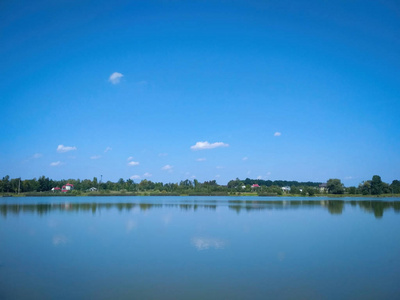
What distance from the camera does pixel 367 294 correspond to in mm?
7816

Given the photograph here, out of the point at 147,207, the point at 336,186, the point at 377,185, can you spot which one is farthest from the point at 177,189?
the point at 147,207

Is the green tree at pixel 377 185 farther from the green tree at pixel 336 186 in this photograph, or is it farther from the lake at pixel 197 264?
the lake at pixel 197 264

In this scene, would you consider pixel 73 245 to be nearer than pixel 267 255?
No

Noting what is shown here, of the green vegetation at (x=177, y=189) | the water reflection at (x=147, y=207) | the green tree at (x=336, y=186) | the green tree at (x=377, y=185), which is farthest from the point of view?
the green tree at (x=377, y=185)

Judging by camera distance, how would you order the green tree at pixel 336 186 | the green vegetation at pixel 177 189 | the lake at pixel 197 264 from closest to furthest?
1. the lake at pixel 197 264
2. the green vegetation at pixel 177 189
3. the green tree at pixel 336 186

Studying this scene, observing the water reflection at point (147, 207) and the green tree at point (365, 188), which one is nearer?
the water reflection at point (147, 207)

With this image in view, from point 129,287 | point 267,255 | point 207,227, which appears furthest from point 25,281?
point 207,227

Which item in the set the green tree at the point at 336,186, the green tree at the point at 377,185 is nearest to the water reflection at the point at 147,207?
the green tree at the point at 336,186

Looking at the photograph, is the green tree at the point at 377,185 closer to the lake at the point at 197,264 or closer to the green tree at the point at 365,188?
the green tree at the point at 365,188

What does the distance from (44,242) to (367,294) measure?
12.9 m

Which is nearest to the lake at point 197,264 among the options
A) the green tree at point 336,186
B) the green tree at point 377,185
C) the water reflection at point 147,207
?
the water reflection at point 147,207

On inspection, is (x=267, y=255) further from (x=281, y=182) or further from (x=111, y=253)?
(x=281, y=182)

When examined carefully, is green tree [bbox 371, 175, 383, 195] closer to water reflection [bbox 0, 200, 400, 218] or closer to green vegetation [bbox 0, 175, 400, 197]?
green vegetation [bbox 0, 175, 400, 197]

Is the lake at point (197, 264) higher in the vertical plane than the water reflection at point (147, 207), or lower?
higher
